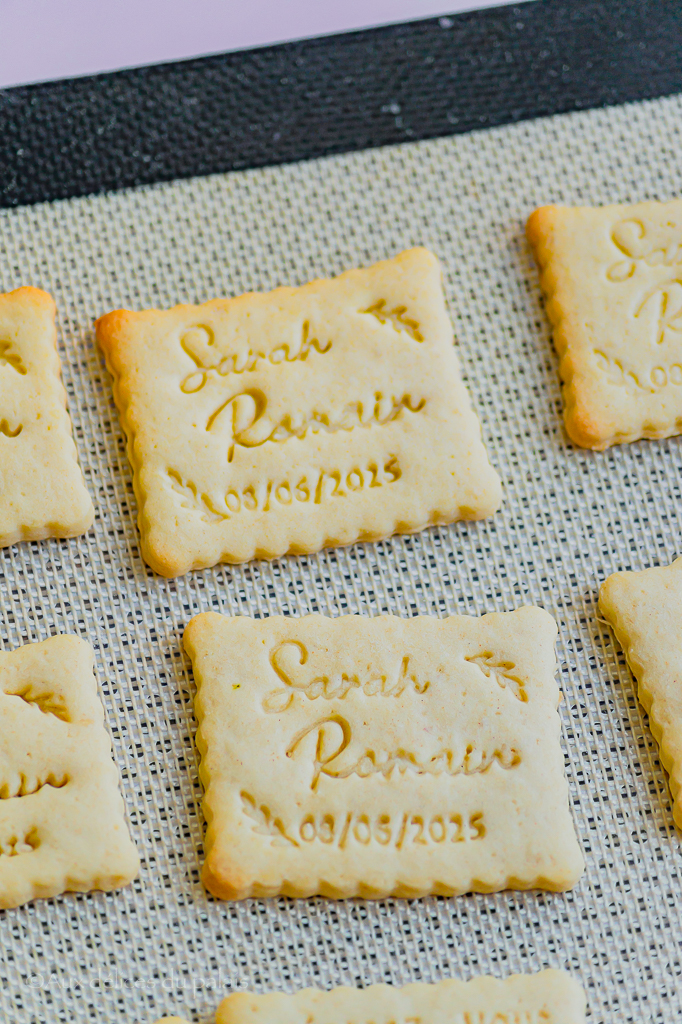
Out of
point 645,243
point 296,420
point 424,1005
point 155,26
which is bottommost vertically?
point 424,1005

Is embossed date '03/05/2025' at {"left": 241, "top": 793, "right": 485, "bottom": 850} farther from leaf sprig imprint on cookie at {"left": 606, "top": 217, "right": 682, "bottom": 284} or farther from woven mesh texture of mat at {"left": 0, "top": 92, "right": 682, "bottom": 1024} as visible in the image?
leaf sprig imprint on cookie at {"left": 606, "top": 217, "right": 682, "bottom": 284}

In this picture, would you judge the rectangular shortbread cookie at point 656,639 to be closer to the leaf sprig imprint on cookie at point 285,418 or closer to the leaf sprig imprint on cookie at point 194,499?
the leaf sprig imprint on cookie at point 285,418

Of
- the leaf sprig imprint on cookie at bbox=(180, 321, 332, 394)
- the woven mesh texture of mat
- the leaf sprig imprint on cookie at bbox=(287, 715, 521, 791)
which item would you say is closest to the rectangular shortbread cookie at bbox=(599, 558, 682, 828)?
the woven mesh texture of mat

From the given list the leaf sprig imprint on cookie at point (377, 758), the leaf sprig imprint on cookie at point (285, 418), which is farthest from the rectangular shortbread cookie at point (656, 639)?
the leaf sprig imprint on cookie at point (285, 418)

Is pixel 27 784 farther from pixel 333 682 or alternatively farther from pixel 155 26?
pixel 155 26

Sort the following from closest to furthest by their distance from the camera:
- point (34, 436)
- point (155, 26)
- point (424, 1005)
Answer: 1. point (424, 1005)
2. point (34, 436)
3. point (155, 26)

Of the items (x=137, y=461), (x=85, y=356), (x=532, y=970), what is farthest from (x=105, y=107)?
(x=532, y=970)

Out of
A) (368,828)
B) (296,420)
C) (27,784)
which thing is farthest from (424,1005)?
(296,420)

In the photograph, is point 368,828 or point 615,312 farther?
point 615,312
